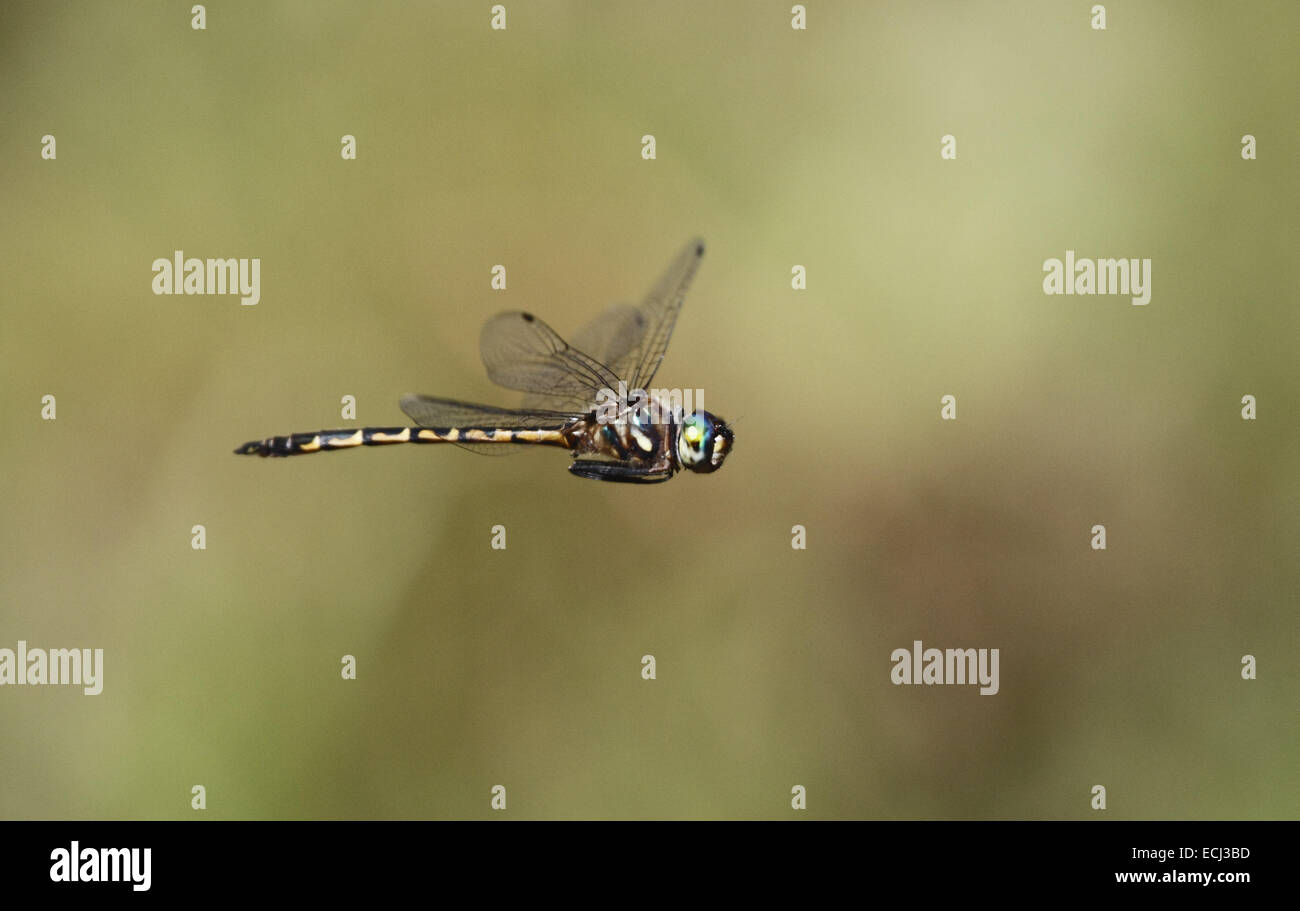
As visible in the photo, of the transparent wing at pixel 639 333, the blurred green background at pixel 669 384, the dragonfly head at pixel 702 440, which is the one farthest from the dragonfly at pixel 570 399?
the blurred green background at pixel 669 384

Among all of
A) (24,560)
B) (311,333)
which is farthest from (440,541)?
(24,560)

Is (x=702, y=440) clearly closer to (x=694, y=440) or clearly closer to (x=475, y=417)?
(x=694, y=440)

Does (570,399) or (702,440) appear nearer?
(702,440)

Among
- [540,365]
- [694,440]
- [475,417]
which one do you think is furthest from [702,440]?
[475,417]

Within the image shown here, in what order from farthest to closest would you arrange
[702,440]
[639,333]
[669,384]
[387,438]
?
[669,384] → [387,438] → [639,333] → [702,440]

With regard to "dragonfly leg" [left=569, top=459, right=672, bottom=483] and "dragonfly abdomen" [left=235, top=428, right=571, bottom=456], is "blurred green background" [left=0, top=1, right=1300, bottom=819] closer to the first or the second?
"dragonfly abdomen" [left=235, top=428, right=571, bottom=456]

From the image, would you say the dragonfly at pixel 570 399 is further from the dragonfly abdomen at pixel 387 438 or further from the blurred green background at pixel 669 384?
the blurred green background at pixel 669 384
